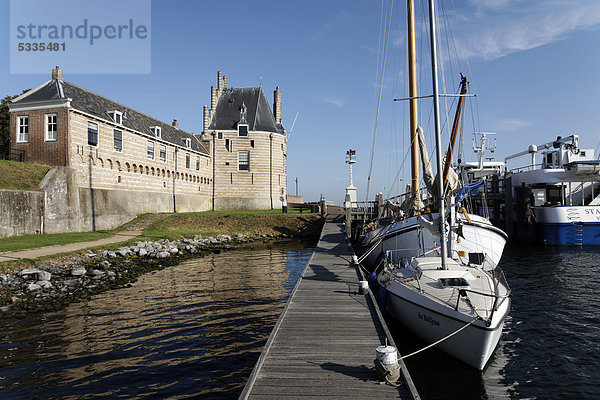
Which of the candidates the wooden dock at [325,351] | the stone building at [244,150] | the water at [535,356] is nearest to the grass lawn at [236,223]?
the stone building at [244,150]

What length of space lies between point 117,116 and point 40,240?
683 inches

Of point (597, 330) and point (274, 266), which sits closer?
point (597, 330)

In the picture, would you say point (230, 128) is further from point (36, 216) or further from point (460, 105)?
point (460, 105)

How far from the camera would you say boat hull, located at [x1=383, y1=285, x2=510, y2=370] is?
24.9ft

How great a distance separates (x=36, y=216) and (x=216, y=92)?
35.2m

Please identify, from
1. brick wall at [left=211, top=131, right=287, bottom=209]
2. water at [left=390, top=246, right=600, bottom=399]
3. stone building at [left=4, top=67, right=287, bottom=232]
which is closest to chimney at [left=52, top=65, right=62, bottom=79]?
stone building at [left=4, top=67, right=287, bottom=232]

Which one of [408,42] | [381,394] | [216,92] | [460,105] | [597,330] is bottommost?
[597,330]

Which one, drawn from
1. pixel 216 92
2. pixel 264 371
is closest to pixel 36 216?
pixel 264 371

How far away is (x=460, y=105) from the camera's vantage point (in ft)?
44.3

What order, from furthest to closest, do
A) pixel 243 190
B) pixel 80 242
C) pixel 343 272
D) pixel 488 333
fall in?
pixel 243 190 → pixel 80 242 → pixel 343 272 → pixel 488 333

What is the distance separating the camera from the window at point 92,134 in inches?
1224

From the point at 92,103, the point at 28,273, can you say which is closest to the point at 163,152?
the point at 92,103

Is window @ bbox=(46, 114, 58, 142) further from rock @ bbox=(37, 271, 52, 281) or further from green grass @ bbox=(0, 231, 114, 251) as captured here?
rock @ bbox=(37, 271, 52, 281)

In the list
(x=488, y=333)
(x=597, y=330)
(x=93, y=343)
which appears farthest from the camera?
(x=597, y=330)
